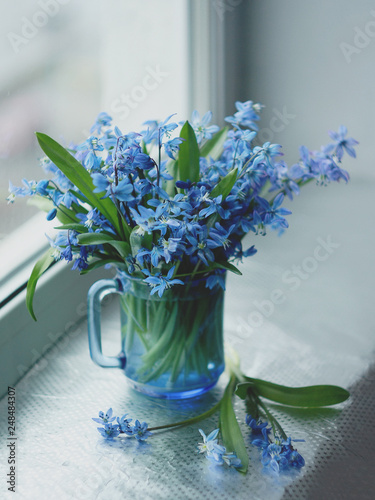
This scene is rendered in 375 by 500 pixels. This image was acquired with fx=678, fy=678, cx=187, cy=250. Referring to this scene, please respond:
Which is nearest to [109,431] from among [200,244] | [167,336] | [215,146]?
[167,336]

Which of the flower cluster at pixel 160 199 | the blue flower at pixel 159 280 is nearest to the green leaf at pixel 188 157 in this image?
the flower cluster at pixel 160 199

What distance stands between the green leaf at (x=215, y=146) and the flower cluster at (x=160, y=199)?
0.04 m

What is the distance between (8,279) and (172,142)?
30cm

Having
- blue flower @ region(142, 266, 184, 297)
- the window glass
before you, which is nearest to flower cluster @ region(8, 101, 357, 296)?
blue flower @ region(142, 266, 184, 297)

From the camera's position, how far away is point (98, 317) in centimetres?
74

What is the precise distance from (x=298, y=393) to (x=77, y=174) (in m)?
0.34

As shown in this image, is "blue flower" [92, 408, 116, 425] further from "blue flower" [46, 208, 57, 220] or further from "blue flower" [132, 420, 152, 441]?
"blue flower" [46, 208, 57, 220]

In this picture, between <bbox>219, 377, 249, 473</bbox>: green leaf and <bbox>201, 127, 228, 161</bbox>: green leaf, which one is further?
<bbox>201, 127, 228, 161</bbox>: green leaf

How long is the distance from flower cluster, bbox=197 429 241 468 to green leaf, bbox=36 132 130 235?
0.71 ft

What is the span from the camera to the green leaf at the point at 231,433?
2.16 feet

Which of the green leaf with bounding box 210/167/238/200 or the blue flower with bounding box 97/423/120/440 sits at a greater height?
the green leaf with bounding box 210/167/238/200

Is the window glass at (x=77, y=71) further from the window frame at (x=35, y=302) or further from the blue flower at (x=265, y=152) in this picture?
the blue flower at (x=265, y=152)

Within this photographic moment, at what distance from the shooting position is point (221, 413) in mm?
711

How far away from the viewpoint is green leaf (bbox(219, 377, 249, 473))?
66 cm
